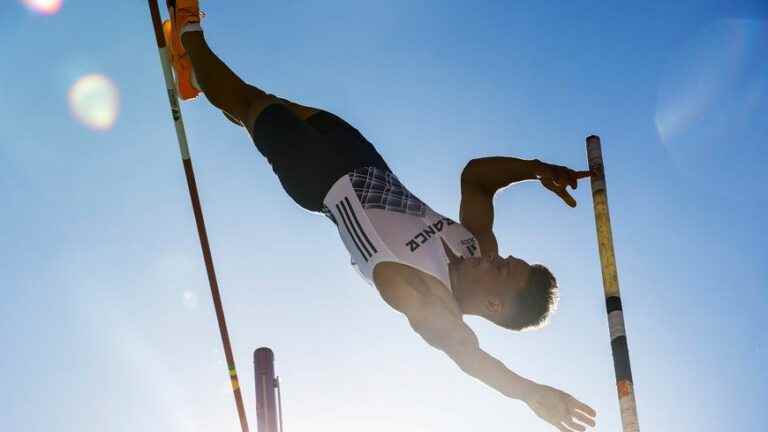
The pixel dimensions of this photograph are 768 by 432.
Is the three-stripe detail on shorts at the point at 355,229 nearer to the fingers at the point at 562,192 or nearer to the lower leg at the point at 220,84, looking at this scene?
the lower leg at the point at 220,84

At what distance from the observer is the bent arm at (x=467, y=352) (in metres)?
4.73

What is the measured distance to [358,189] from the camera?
229 inches

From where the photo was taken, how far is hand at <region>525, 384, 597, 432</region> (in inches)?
176

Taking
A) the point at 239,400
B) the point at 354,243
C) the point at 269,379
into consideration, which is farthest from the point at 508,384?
the point at 239,400

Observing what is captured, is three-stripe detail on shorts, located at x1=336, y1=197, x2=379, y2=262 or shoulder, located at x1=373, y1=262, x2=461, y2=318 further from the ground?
three-stripe detail on shorts, located at x1=336, y1=197, x2=379, y2=262

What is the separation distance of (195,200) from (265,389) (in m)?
1.49

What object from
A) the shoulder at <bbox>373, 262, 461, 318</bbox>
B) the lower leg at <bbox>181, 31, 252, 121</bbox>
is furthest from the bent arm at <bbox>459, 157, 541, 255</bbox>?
the lower leg at <bbox>181, 31, 252, 121</bbox>

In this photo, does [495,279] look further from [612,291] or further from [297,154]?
[297,154]

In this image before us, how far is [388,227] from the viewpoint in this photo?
5.69m

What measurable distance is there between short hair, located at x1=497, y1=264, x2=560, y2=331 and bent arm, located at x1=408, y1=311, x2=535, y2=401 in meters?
0.74

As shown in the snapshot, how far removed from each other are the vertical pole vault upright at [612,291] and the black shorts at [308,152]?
134 centimetres

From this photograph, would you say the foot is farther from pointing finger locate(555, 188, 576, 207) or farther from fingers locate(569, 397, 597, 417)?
fingers locate(569, 397, 597, 417)

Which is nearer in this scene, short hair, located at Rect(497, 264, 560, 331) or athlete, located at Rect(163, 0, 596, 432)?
athlete, located at Rect(163, 0, 596, 432)

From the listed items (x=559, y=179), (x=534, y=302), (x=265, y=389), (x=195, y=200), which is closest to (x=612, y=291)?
(x=534, y=302)
